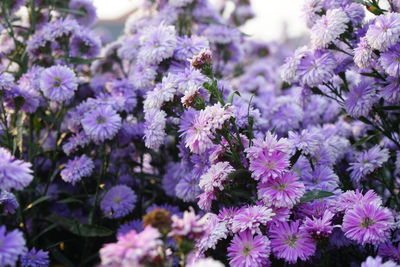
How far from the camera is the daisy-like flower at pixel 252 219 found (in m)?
1.22

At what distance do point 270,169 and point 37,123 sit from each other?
4.26 ft

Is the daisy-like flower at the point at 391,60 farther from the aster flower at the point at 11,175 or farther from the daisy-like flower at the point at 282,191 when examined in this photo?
the aster flower at the point at 11,175

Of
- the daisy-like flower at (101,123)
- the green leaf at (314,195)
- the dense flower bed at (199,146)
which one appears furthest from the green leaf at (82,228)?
the green leaf at (314,195)

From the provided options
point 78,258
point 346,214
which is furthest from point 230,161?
point 78,258

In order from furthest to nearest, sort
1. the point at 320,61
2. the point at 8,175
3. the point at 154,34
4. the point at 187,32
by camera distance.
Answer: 1. the point at 187,32
2. the point at 154,34
3. the point at 320,61
4. the point at 8,175

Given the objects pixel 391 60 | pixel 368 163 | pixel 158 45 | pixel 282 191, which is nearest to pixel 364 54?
pixel 391 60

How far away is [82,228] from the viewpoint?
1.77 meters

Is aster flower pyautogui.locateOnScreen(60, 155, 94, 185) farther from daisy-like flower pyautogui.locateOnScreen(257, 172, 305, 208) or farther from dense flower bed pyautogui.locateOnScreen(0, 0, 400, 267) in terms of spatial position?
daisy-like flower pyautogui.locateOnScreen(257, 172, 305, 208)

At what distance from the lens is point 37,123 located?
216 centimetres

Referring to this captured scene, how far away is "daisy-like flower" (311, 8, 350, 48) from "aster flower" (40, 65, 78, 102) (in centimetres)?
95

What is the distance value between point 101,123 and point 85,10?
2.95 ft

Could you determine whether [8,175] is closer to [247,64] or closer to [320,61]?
[320,61]

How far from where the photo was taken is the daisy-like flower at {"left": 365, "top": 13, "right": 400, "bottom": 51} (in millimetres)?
1370

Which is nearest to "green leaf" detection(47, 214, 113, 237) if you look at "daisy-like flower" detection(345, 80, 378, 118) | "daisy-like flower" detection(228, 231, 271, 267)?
"daisy-like flower" detection(228, 231, 271, 267)
